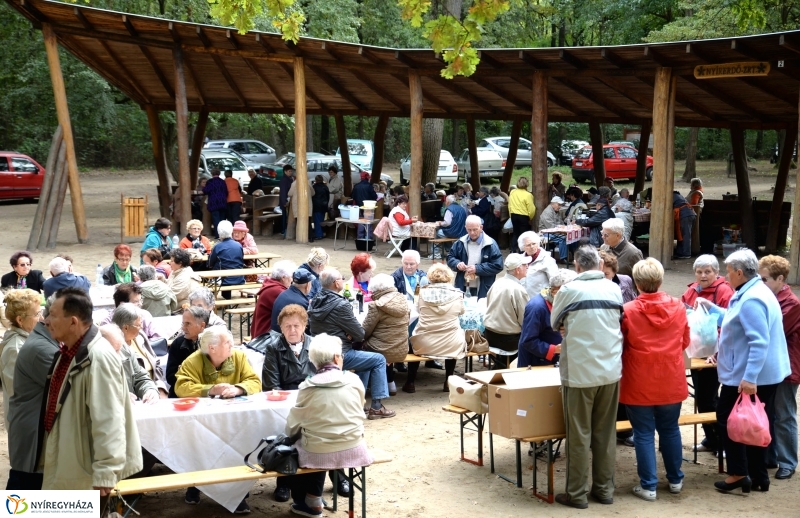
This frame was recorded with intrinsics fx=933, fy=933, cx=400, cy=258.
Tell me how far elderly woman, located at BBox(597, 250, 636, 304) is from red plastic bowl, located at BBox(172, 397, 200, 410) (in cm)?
315

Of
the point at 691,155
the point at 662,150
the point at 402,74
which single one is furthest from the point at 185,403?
the point at 691,155

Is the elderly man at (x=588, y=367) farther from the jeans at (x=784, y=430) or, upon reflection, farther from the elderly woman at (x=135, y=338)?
the elderly woman at (x=135, y=338)

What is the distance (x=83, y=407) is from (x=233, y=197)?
14546mm

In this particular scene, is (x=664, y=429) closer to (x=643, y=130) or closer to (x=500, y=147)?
→ (x=643, y=130)

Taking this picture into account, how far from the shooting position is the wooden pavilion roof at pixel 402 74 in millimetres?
15008

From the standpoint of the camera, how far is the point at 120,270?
9781mm

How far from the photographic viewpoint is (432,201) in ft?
61.7

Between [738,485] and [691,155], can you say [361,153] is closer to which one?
[691,155]

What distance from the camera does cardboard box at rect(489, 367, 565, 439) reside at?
582 cm

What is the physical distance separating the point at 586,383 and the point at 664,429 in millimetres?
698

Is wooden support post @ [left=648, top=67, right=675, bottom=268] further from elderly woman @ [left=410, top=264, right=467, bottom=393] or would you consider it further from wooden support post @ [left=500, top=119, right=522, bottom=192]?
wooden support post @ [left=500, top=119, right=522, bottom=192]

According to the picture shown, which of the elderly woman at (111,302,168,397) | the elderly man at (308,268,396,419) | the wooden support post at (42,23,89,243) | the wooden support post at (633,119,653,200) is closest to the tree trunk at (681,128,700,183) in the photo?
the wooden support post at (633,119,653,200)

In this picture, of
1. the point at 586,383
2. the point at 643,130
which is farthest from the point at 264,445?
the point at 643,130

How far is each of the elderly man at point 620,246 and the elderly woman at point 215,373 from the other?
375 cm
